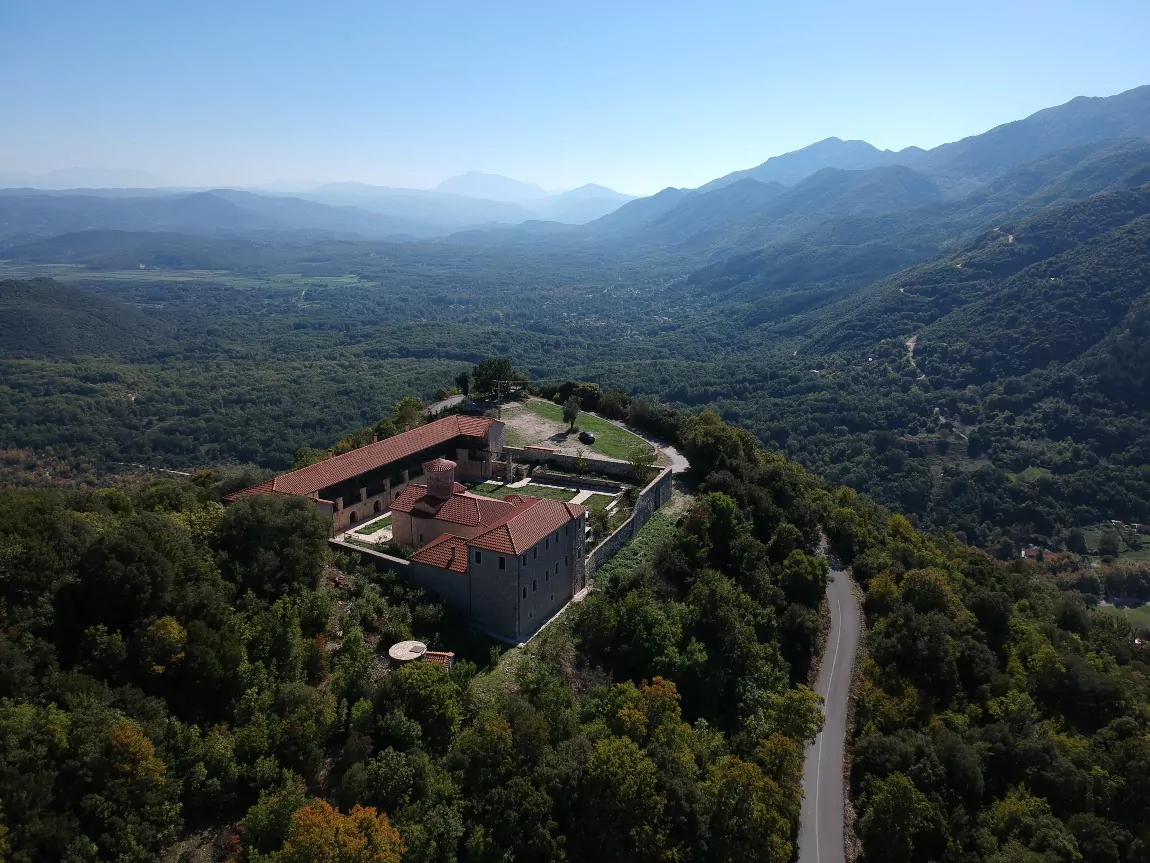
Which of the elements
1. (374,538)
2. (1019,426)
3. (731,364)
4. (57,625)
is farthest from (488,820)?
(731,364)

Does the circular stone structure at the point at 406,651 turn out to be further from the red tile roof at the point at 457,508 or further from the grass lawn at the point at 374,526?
the grass lawn at the point at 374,526

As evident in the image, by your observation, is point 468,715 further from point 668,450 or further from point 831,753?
point 668,450

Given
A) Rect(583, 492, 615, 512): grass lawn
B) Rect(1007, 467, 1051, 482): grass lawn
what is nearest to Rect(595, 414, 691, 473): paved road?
Rect(583, 492, 615, 512): grass lawn

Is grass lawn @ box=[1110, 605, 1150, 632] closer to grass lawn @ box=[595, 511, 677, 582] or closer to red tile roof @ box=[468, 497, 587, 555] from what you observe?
grass lawn @ box=[595, 511, 677, 582]

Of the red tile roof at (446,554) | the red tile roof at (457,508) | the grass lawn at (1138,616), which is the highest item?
the red tile roof at (457,508)

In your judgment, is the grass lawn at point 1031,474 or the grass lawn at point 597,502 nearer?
the grass lawn at point 597,502

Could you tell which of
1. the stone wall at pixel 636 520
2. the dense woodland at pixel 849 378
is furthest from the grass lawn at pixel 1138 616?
the stone wall at pixel 636 520
